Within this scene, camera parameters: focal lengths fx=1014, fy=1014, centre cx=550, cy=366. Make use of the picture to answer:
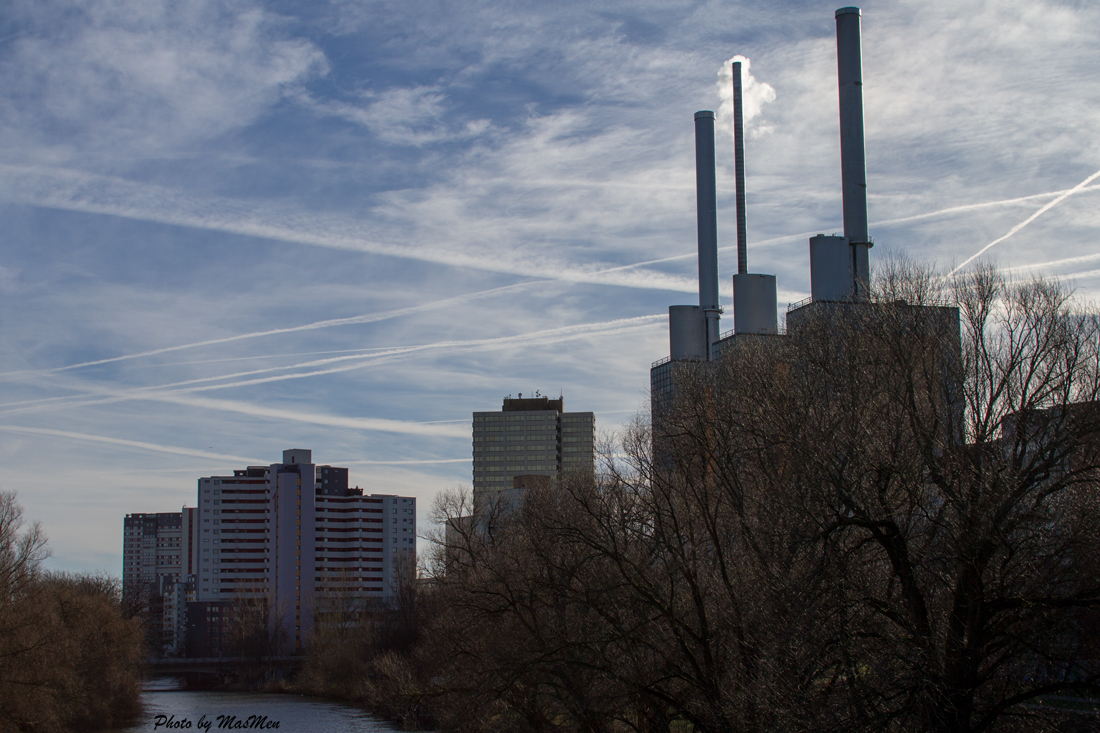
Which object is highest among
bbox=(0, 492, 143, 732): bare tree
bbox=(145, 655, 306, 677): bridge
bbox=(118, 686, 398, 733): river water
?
bbox=(0, 492, 143, 732): bare tree

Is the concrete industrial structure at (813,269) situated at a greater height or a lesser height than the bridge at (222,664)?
greater

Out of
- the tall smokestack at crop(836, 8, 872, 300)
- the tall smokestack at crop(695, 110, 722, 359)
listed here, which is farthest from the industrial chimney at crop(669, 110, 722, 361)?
the tall smokestack at crop(836, 8, 872, 300)

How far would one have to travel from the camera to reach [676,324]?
13950cm

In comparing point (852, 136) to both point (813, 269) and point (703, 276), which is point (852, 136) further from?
point (703, 276)

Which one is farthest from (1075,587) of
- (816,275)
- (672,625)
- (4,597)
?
(816,275)

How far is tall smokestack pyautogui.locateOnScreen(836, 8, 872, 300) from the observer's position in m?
102

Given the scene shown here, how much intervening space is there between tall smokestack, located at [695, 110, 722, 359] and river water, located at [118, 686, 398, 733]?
72.0 metres

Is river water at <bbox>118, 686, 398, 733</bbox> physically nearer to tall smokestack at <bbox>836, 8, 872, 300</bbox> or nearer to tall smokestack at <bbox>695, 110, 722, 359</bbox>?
tall smokestack at <bbox>836, 8, 872, 300</bbox>

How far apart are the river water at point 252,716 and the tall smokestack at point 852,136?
215ft

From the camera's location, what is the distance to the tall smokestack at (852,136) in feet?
335

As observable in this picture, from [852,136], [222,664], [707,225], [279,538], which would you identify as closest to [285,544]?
[279,538]

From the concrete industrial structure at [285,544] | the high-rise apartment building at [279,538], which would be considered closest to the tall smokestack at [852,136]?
the concrete industrial structure at [285,544]

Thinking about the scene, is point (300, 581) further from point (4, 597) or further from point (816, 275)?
point (4, 597)

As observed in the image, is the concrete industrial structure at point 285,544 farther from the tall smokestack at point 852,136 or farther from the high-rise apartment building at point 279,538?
the tall smokestack at point 852,136
